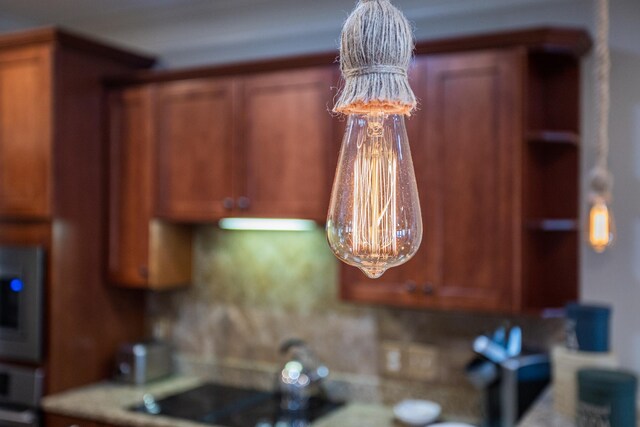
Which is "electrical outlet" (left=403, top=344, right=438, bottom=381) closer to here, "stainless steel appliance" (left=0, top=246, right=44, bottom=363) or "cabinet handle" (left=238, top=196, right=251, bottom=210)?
"cabinet handle" (left=238, top=196, right=251, bottom=210)

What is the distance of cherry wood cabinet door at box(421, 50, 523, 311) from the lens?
2498 mm

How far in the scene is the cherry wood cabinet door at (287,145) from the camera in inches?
112

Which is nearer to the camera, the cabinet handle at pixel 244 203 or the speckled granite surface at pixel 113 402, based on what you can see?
the speckled granite surface at pixel 113 402

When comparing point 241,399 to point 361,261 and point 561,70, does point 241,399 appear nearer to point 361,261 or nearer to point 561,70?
point 561,70

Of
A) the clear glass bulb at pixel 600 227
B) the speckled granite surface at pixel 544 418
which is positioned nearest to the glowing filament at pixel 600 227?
the clear glass bulb at pixel 600 227

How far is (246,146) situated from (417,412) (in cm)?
137

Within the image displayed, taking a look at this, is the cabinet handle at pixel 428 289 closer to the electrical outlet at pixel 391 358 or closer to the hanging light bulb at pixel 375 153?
the electrical outlet at pixel 391 358

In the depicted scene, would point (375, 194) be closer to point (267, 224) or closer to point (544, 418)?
point (544, 418)

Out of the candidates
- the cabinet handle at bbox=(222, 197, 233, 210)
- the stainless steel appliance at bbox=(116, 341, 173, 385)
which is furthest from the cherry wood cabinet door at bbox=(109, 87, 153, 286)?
the cabinet handle at bbox=(222, 197, 233, 210)

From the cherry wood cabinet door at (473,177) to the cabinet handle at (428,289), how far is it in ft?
0.06

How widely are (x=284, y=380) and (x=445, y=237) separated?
100cm

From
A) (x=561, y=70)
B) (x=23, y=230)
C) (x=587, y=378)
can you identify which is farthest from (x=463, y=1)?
(x=23, y=230)

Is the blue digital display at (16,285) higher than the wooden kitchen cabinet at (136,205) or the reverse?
the reverse

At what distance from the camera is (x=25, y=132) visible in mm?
3170
